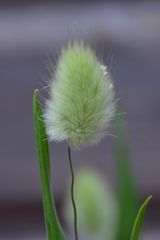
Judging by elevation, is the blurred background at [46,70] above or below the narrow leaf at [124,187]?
above

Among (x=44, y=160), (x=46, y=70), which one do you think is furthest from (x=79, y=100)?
(x=46, y=70)

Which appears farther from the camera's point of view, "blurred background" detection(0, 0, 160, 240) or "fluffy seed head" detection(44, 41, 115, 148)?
"blurred background" detection(0, 0, 160, 240)

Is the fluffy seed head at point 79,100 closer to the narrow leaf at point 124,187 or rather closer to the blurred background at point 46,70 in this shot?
the narrow leaf at point 124,187

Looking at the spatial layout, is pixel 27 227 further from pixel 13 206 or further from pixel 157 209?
pixel 157 209

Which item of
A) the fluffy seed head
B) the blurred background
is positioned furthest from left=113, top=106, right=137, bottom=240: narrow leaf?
the blurred background

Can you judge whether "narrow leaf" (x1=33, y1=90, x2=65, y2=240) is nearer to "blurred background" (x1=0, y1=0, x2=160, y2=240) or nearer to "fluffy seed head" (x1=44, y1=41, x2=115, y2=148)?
"fluffy seed head" (x1=44, y1=41, x2=115, y2=148)

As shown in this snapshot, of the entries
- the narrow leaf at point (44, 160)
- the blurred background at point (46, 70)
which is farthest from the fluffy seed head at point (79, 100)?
the blurred background at point (46, 70)

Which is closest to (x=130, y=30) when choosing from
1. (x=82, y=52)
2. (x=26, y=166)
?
(x=26, y=166)

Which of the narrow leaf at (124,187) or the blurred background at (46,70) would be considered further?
the blurred background at (46,70)
